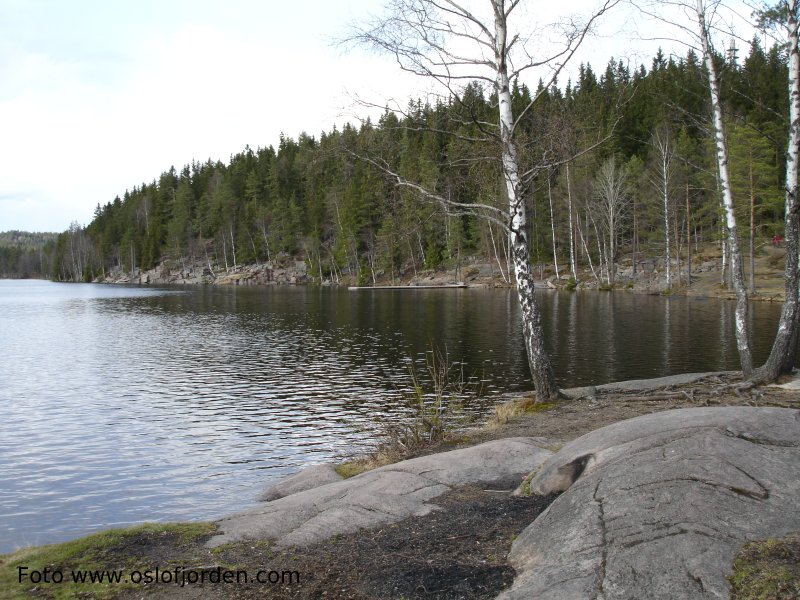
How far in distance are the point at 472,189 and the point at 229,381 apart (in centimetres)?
1557

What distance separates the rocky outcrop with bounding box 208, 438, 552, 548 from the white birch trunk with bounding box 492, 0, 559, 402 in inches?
182

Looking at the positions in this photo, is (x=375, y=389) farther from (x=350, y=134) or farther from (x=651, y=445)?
(x=651, y=445)

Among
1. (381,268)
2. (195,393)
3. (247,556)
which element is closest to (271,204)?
(381,268)

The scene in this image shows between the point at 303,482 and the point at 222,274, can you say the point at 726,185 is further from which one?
the point at 222,274

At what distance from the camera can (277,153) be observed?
146625mm

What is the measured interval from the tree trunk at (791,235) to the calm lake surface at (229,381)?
29.9 ft

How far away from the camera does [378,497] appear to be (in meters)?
9.12

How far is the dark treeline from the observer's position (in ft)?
50.6

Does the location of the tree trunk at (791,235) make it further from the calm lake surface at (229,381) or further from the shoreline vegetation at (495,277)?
the shoreline vegetation at (495,277)

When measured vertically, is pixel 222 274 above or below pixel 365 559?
above

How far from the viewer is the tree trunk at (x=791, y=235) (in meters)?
14.2

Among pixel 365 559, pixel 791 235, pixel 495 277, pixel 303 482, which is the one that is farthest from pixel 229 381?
pixel 495 277

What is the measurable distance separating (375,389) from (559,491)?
16400 millimetres

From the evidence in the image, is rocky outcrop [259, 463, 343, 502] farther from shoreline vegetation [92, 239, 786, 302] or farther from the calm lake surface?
shoreline vegetation [92, 239, 786, 302]
